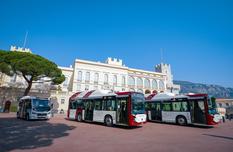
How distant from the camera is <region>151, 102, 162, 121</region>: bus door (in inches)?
620

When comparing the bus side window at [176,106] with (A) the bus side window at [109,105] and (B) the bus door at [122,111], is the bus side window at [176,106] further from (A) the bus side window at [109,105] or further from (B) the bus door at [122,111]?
(A) the bus side window at [109,105]

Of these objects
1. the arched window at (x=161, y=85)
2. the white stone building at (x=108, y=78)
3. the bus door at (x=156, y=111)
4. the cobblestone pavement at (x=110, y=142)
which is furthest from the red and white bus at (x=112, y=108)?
the arched window at (x=161, y=85)

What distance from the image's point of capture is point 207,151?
18.4 ft

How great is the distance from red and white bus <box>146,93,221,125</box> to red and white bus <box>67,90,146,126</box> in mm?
3633

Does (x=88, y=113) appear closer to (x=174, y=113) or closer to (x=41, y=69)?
(x=174, y=113)

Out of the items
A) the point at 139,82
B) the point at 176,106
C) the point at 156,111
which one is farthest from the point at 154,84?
the point at 176,106

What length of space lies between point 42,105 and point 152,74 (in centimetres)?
4641

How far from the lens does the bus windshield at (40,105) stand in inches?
621

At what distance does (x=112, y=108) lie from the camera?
500 inches

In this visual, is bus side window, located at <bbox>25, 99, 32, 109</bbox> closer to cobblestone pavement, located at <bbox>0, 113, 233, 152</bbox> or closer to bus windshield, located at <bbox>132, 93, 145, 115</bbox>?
cobblestone pavement, located at <bbox>0, 113, 233, 152</bbox>

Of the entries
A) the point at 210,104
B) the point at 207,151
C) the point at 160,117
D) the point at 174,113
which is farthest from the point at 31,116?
the point at 210,104

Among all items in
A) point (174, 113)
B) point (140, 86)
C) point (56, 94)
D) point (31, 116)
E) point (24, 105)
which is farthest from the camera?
point (140, 86)

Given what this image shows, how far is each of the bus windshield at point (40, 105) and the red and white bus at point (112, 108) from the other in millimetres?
3336

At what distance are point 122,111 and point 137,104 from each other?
137 cm
